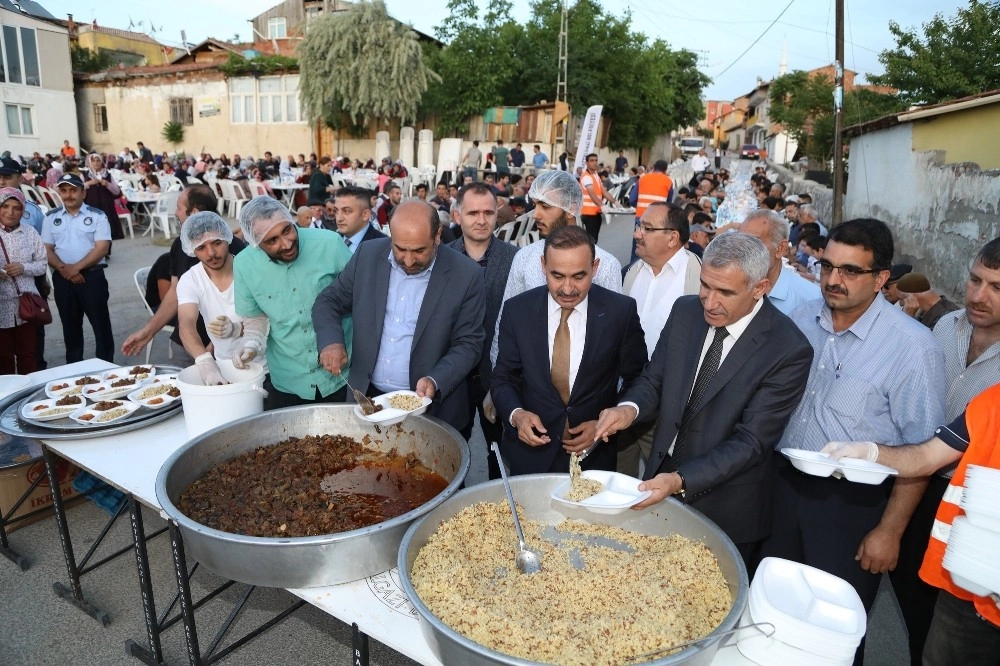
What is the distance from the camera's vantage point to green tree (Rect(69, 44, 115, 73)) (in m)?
33.2

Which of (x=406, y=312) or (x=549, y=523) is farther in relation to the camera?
(x=406, y=312)

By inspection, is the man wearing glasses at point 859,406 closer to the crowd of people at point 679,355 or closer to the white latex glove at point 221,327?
the crowd of people at point 679,355

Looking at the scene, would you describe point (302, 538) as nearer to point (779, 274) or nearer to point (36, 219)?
point (779, 274)

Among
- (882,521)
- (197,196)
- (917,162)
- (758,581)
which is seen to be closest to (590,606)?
(758,581)

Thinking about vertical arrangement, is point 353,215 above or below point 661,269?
above

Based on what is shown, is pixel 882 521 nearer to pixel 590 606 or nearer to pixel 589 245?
pixel 590 606

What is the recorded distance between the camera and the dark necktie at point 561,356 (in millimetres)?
2637

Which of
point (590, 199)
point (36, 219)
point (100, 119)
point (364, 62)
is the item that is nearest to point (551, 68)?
point (364, 62)

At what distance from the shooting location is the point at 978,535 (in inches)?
54.3

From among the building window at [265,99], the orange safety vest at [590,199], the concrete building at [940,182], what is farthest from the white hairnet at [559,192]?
the building window at [265,99]

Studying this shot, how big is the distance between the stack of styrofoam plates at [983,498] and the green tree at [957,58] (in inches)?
650

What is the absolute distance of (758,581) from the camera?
150cm

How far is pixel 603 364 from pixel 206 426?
1634 mm

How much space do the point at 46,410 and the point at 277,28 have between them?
121 ft
